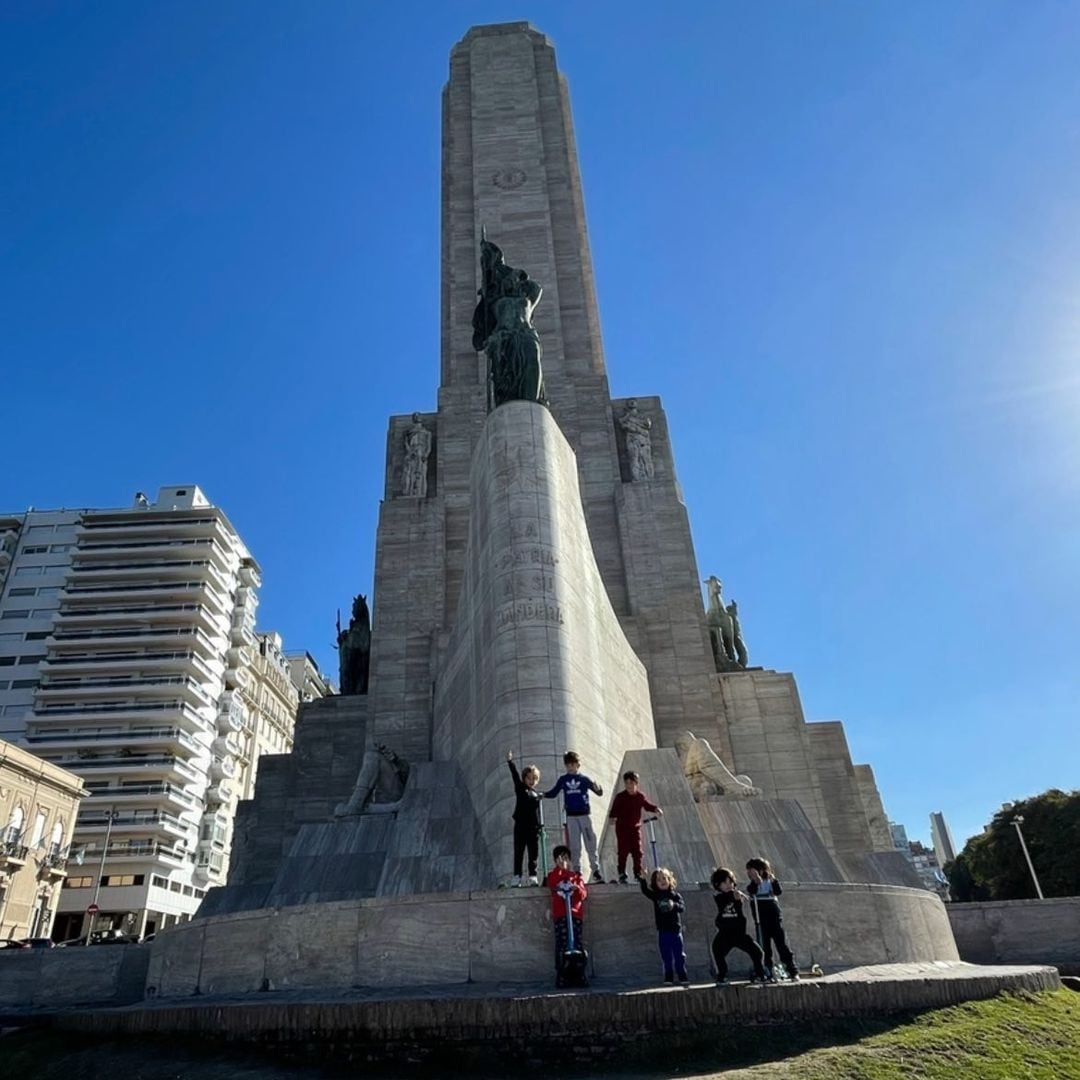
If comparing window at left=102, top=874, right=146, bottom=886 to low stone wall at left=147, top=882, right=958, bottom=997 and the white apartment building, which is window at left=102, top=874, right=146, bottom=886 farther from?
low stone wall at left=147, top=882, right=958, bottom=997

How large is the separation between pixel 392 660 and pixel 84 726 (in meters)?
37.8

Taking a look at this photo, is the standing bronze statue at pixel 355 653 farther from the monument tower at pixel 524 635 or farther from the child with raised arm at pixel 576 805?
the child with raised arm at pixel 576 805

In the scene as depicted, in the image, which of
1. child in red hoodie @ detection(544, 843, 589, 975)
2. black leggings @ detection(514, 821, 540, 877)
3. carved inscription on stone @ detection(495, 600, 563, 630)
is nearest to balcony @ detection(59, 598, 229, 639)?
carved inscription on stone @ detection(495, 600, 563, 630)

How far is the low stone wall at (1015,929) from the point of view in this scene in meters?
13.1

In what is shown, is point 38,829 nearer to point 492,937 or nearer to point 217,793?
point 217,793

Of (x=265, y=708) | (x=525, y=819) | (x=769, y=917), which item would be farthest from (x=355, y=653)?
(x=265, y=708)

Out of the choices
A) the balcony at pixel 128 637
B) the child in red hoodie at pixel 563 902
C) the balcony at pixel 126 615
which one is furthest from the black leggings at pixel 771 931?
the balcony at pixel 126 615

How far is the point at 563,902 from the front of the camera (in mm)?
7195

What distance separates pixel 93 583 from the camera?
5538cm

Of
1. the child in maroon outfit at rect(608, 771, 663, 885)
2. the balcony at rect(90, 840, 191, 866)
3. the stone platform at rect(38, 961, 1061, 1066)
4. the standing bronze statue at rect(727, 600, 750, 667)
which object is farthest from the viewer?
the balcony at rect(90, 840, 191, 866)

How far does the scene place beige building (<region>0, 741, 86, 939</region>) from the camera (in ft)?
118

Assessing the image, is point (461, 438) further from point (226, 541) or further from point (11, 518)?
point (11, 518)

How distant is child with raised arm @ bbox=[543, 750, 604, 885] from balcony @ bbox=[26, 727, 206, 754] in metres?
46.3

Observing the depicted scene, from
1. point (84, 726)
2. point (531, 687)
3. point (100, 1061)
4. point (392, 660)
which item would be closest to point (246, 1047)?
point (100, 1061)
